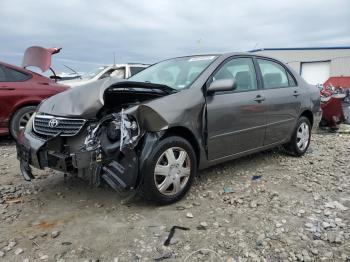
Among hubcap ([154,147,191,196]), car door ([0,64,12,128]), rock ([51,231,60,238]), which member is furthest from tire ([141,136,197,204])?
car door ([0,64,12,128])

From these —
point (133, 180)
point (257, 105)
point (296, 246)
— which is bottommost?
point (296, 246)

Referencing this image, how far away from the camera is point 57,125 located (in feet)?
11.9

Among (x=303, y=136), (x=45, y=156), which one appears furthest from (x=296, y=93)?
(x=45, y=156)

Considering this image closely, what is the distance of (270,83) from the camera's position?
202 inches

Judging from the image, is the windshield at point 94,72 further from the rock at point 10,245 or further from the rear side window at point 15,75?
the rock at point 10,245

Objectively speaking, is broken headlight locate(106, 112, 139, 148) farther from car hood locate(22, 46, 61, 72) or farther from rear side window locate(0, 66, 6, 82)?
car hood locate(22, 46, 61, 72)

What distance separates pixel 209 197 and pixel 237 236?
3.02 ft

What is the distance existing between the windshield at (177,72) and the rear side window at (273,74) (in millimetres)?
947

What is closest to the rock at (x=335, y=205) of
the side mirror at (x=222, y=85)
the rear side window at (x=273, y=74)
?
the side mirror at (x=222, y=85)

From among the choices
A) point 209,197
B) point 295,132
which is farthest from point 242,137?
point 295,132

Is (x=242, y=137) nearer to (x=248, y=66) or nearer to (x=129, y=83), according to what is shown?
(x=248, y=66)

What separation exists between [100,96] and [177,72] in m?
1.35

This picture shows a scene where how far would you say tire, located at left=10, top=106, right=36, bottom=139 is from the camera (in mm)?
6441

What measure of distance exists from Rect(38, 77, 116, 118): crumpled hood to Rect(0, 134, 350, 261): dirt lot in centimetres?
97
